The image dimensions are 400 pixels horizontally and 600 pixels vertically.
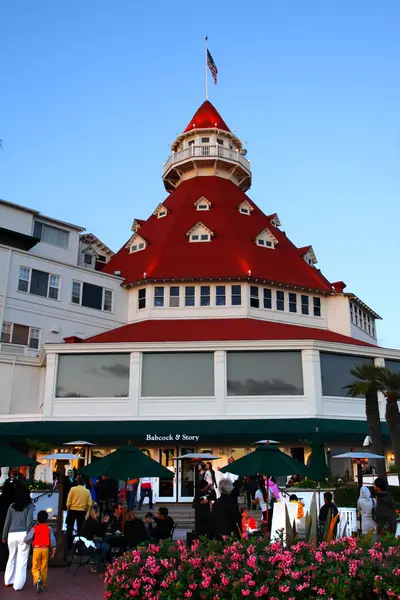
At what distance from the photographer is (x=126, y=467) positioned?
15438 mm

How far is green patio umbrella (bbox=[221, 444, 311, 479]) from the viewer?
613 inches

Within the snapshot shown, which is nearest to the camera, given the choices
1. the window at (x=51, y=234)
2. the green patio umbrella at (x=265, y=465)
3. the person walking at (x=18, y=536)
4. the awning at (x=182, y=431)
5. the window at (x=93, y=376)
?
the person walking at (x=18, y=536)

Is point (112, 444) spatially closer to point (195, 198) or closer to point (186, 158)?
point (195, 198)

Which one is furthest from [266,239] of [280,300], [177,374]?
[177,374]

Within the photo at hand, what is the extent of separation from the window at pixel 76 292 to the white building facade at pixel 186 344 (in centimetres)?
9

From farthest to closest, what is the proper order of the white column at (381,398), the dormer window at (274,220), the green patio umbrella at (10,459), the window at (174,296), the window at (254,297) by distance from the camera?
the dormer window at (274,220) < the window at (174,296) < the window at (254,297) < the white column at (381,398) < the green patio umbrella at (10,459)

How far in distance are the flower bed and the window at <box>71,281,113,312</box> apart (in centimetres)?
3204

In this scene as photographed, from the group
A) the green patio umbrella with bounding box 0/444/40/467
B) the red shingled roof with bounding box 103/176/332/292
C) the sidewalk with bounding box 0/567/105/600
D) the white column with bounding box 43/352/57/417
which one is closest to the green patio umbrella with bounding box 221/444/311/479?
the sidewalk with bounding box 0/567/105/600

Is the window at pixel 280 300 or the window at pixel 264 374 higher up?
the window at pixel 280 300

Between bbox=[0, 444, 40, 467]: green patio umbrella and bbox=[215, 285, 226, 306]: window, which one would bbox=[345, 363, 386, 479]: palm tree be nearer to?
bbox=[215, 285, 226, 306]: window

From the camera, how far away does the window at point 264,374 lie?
33500mm

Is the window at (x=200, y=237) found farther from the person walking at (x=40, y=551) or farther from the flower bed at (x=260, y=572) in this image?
the flower bed at (x=260, y=572)

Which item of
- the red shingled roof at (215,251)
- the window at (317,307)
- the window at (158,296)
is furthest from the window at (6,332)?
the window at (317,307)

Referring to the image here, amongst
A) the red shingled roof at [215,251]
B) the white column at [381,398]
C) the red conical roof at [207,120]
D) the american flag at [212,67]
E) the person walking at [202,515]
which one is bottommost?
the person walking at [202,515]
